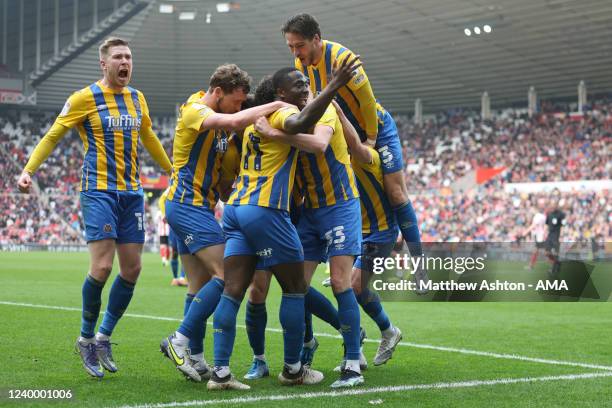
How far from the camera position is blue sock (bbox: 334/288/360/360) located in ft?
19.2

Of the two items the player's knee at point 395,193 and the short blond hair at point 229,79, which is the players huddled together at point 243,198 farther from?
the player's knee at point 395,193

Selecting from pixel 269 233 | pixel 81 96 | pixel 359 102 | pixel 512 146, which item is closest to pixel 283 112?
pixel 269 233

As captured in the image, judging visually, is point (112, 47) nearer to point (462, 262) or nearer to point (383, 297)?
point (383, 297)

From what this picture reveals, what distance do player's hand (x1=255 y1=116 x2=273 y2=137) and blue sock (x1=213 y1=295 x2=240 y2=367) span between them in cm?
116

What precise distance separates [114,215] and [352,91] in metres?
2.09

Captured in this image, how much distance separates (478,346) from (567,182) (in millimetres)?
30916

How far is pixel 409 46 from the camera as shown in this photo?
40938 millimetres

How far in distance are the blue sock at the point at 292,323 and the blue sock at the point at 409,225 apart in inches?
74.3

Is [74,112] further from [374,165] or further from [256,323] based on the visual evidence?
[374,165]

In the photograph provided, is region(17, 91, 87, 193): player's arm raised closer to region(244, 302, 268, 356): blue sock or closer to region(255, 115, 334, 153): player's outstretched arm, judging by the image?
region(255, 115, 334, 153): player's outstretched arm

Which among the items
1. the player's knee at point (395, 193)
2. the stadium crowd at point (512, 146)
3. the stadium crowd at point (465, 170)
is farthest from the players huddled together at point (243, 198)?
the stadium crowd at point (512, 146)

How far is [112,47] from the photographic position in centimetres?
637

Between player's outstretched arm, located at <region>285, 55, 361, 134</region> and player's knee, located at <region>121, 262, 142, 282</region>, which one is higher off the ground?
player's outstretched arm, located at <region>285, 55, 361, 134</region>

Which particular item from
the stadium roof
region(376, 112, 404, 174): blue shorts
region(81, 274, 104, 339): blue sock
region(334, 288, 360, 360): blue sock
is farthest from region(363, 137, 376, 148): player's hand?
the stadium roof
